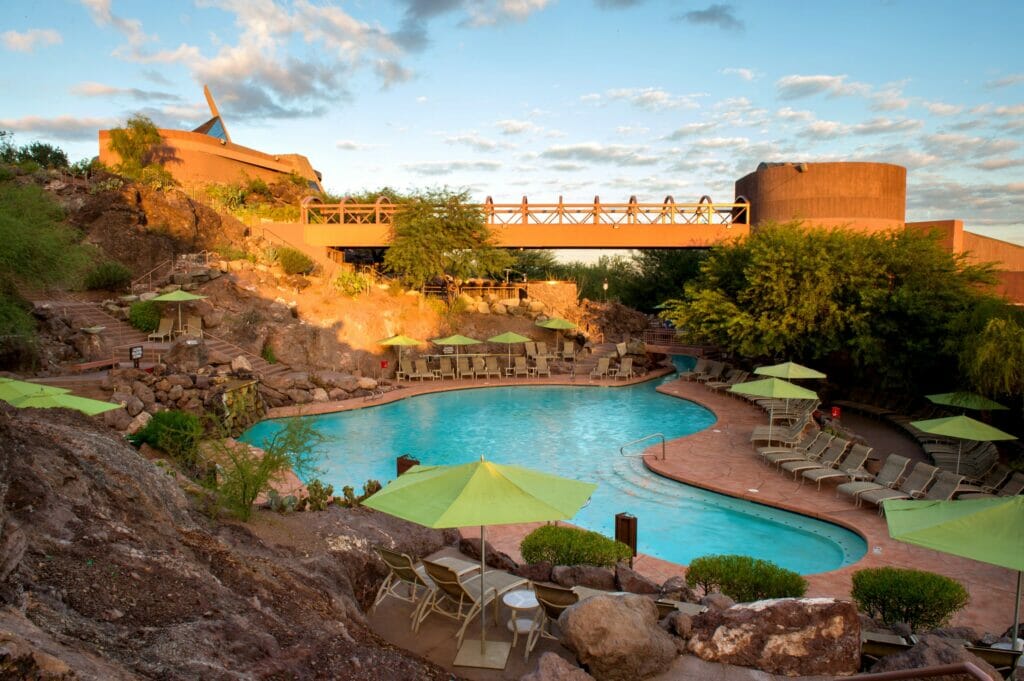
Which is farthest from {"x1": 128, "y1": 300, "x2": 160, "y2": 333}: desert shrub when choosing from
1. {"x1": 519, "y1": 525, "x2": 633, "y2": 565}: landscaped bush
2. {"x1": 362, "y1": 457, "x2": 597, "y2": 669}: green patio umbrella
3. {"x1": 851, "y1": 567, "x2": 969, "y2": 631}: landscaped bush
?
{"x1": 851, "y1": 567, "x2": 969, "y2": 631}: landscaped bush

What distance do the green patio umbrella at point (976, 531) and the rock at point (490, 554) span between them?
155 inches

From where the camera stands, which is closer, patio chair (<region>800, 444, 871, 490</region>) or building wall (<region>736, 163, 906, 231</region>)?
patio chair (<region>800, 444, 871, 490</region>)

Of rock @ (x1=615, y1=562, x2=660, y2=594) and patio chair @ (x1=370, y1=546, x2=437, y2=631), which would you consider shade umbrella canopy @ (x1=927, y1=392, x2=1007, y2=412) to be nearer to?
rock @ (x1=615, y1=562, x2=660, y2=594)

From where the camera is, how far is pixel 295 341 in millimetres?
21984

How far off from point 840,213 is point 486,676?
27838mm

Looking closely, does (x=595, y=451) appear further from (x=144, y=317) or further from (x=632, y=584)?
(x=144, y=317)

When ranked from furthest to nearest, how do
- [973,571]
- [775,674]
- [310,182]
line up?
[310,182] → [973,571] → [775,674]

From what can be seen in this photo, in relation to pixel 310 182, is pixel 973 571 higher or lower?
lower

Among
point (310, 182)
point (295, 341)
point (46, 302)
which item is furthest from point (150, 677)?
point (310, 182)

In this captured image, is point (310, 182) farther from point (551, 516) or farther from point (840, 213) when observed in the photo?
point (551, 516)

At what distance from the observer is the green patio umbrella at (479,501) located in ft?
17.6

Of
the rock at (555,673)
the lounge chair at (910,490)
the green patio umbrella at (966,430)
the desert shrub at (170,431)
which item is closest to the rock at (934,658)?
the rock at (555,673)

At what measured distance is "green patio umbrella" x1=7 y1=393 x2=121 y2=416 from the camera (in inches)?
342

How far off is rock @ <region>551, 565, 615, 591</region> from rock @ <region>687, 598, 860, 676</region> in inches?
64.0
